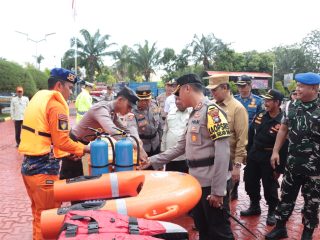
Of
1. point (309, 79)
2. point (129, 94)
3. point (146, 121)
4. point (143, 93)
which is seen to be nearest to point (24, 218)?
point (146, 121)

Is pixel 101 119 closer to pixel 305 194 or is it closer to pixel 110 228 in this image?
pixel 110 228

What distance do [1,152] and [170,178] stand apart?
27.4 ft

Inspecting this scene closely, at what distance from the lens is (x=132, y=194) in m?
2.78

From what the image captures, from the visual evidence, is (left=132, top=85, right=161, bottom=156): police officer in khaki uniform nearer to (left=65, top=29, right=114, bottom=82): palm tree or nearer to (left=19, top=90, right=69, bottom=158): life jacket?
(left=19, top=90, right=69, bottom=158): life jacket

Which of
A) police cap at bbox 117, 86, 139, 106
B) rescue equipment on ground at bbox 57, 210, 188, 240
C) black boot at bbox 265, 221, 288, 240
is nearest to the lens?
rescue equipment on ground at bbox 57, 210, 188, 240

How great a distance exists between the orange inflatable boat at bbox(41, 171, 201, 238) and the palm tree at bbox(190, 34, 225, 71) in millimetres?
37597

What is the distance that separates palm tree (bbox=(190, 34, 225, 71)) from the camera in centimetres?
3891

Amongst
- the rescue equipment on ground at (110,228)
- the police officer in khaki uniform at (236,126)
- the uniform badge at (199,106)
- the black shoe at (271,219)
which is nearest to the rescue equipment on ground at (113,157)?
the uniform badge at (199,106)

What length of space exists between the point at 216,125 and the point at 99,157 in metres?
1.02

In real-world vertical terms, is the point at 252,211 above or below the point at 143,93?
below

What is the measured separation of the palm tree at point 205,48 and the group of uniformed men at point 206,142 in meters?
35.4

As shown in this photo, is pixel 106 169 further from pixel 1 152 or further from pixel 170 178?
pixel 1 152

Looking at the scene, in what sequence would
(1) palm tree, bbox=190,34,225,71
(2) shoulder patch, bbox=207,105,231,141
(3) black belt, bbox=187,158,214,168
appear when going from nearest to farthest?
(2) shoulder patch, bbox=207,105,231,141 → (3) black belt, bbox=187,158,214,168 → (1) palm tree, bbox=190,34,225,71

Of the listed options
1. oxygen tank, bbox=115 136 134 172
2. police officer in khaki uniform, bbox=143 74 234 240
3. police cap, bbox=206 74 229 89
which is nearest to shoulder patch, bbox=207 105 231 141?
police officer in khaki uniform, bbox=143 74 234 240
